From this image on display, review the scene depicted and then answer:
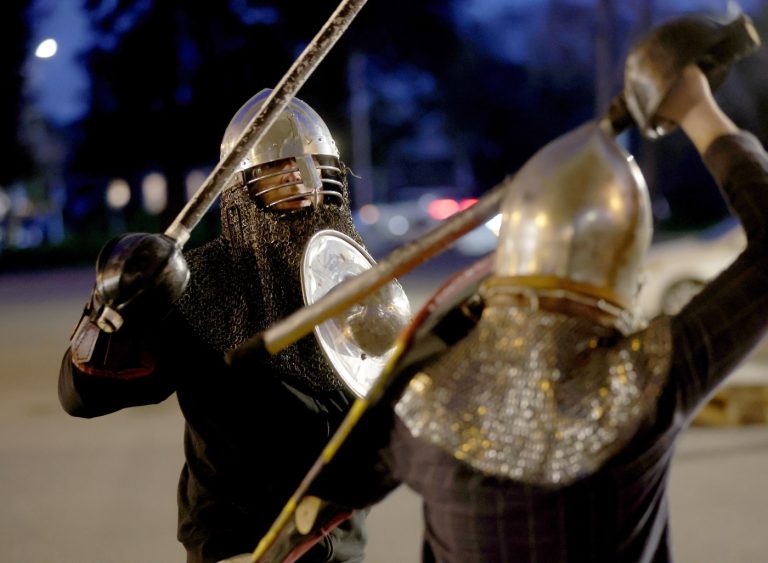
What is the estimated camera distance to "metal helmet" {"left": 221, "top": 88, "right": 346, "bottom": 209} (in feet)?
8.75

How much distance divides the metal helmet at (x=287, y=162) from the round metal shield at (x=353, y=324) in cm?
17

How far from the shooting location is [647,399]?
1.40 metres

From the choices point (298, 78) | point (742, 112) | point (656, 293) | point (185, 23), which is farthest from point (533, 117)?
point (298, 78)

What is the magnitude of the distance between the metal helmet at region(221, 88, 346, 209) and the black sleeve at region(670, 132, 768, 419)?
4.60 ft

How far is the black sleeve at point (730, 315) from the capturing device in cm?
143

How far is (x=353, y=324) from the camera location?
8.16 feet

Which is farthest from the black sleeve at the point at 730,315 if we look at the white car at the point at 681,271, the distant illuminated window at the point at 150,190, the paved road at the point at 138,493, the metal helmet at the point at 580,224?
the distant illuminated window at the point at 150,190

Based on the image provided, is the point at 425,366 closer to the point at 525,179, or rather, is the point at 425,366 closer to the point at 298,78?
the point at 525,179

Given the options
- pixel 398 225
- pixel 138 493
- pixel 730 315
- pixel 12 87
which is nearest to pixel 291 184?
pixel 730 315

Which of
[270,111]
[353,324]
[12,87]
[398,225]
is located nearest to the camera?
[270,111]

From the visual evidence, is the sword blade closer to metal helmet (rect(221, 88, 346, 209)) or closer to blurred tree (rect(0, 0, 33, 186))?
metal helmet (rect(221, 88, 346, 209))

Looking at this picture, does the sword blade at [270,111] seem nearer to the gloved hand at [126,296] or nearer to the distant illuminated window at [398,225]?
the gloved hand at [126,296]

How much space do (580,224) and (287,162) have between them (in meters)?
→ 1.44

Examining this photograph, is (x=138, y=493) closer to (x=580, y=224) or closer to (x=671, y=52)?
(x=580, y=224)
